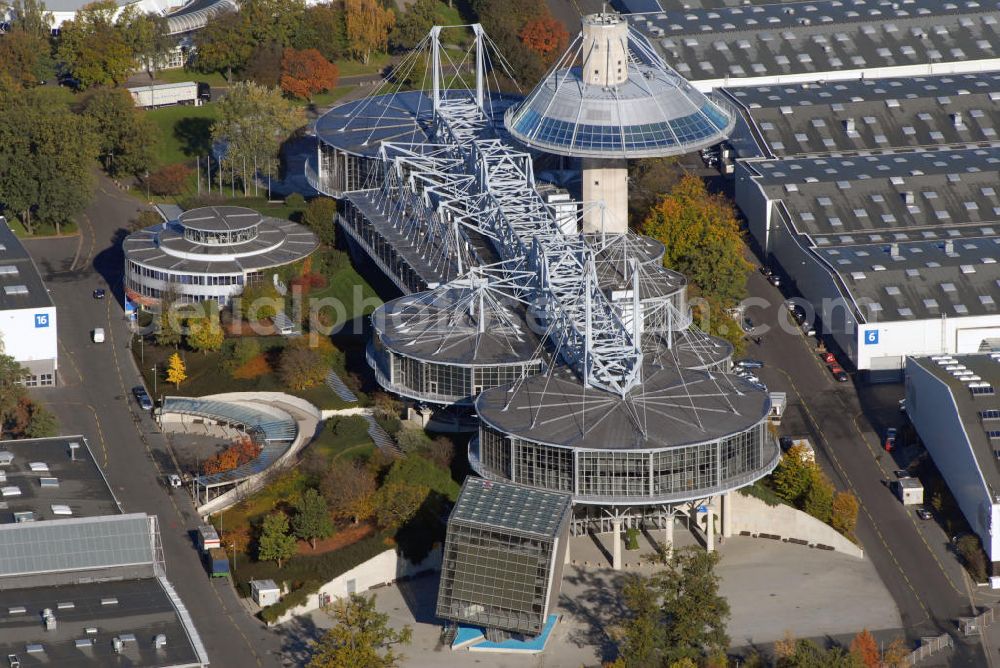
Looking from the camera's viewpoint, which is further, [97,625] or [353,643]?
[353,643]

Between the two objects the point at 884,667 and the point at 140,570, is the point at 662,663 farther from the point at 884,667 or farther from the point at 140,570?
the point at 140,570

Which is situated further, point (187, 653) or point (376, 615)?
point (376, 615)

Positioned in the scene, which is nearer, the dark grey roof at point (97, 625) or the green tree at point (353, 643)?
the dark grey roof at point (97, 625)

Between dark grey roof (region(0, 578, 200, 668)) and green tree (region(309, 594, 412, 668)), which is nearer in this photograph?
dark grey roof (region(0, 578, 200, 668))

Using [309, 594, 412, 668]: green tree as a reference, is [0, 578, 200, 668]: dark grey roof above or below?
above

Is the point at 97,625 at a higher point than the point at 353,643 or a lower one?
higher

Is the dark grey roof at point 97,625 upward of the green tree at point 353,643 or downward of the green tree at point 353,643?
upward

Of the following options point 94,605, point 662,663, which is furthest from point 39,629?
point 662,663
